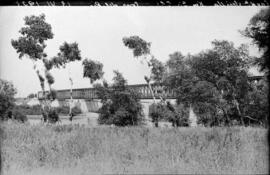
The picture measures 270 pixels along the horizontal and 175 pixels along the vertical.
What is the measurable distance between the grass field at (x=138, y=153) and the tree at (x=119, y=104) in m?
3.27

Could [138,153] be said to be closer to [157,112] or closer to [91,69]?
[91,69]

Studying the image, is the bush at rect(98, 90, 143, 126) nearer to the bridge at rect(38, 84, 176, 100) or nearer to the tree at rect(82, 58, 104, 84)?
the bridge at rect(38, 84, 176, 100)

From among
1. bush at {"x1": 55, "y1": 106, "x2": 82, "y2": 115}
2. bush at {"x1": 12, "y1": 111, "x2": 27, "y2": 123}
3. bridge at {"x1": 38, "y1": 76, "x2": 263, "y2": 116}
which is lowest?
bush at {"x1": 12, "y1": 111, "x2": 27, "y2": 123}

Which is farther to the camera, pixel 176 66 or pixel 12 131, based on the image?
pixel 176 66

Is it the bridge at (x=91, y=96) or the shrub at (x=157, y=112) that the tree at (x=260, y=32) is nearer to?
the bridge at (x=91, y=96)

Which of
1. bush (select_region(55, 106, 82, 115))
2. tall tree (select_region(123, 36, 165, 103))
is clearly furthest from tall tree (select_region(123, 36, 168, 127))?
bush (select_region(55, 106, 82, 115))

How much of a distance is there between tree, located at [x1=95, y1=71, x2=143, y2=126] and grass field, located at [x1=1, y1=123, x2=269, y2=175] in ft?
10.7

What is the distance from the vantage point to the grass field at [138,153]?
6039mm

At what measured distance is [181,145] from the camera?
7.43 m

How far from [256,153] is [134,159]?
268 cm

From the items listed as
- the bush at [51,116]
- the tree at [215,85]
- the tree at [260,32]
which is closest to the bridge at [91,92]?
the bush at [51,116]

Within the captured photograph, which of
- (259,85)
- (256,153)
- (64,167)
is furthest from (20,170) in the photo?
(259,85)

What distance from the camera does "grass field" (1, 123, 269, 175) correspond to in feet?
19.8

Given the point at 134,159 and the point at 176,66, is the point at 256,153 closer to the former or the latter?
the point at 134,159
